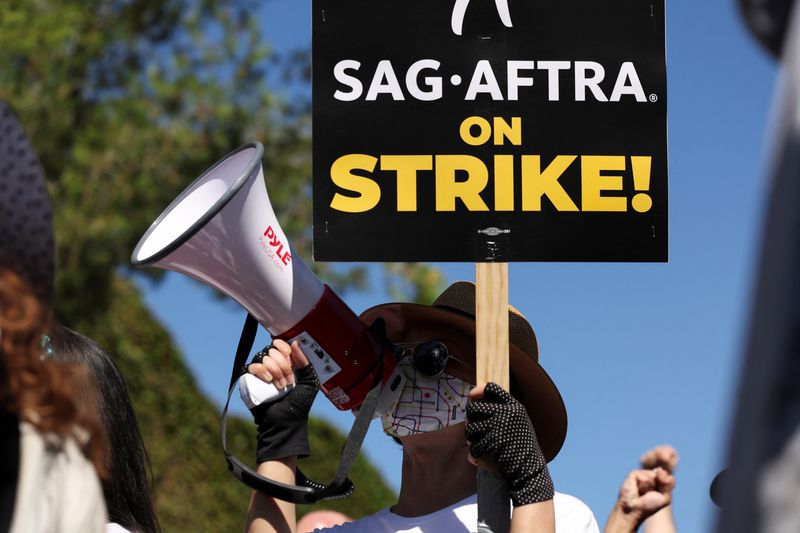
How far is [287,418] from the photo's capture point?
2854mm

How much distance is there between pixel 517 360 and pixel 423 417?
27 centimetres

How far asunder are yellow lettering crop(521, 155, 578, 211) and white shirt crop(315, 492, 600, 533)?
0.67 metres

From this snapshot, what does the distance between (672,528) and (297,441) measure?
0.91 meters

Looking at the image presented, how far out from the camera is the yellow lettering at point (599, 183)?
2.79m

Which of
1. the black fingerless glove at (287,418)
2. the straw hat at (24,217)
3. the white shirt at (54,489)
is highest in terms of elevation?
the straw hat at (24,217)

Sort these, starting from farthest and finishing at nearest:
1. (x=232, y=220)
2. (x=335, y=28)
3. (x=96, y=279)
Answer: (x=96, y=279)
(x=335, y=28)
(x=232, y=220)

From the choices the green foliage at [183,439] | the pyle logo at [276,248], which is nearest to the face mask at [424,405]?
the pyle logo at [276,248]

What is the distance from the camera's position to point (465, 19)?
287 centimetres

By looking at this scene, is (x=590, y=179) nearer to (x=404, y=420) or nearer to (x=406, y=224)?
(x=406, y=224)

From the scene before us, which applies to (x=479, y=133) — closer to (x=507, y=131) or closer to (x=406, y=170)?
(x=507, y=131)

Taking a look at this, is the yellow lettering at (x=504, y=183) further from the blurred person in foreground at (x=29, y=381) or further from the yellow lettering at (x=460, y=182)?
the blurred person in foreground at (x=29, y=381)

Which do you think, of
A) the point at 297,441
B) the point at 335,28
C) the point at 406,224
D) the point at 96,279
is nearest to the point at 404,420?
the point at 297,441

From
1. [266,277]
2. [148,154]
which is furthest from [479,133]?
[148,154]

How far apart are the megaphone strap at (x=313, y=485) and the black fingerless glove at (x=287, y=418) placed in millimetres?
83
